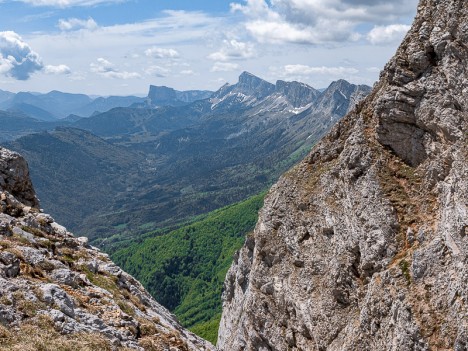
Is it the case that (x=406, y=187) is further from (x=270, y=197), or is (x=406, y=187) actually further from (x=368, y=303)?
(x=270, y=197)

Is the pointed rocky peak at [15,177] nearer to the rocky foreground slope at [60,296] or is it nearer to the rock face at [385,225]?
the rocky foreground slope at [60,296]

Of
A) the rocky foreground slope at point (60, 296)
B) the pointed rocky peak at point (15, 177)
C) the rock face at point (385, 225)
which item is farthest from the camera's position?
the pointed rocky peak at point (15, 177)

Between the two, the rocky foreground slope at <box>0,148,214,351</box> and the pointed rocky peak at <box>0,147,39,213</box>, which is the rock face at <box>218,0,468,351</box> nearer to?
the rocky foreground slope at <box>0,148,214,351</box>

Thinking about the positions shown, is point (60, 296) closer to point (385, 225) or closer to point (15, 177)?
point (15, 177)

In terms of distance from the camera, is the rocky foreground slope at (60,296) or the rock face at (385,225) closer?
the rocky foreground slope at (60,296)

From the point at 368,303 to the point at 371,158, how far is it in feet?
49.3

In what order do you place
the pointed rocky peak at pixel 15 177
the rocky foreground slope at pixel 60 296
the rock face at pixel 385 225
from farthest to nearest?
the pointed rocky peak at pixel 15 177
the rock face at pixel 385 225
the rocky foreground slope at pixel 60 296

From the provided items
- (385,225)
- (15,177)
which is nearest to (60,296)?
(15,177)

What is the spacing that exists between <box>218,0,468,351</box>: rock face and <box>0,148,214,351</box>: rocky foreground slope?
16.5 metres

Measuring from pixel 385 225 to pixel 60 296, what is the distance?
27.7 m

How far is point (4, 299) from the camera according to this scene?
68.7 ft

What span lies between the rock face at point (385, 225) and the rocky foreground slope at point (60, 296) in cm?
1653

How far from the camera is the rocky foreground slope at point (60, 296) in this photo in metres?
20.4

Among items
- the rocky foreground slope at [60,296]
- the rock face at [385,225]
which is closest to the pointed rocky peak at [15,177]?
the rocky foreground slope at [60,296]
